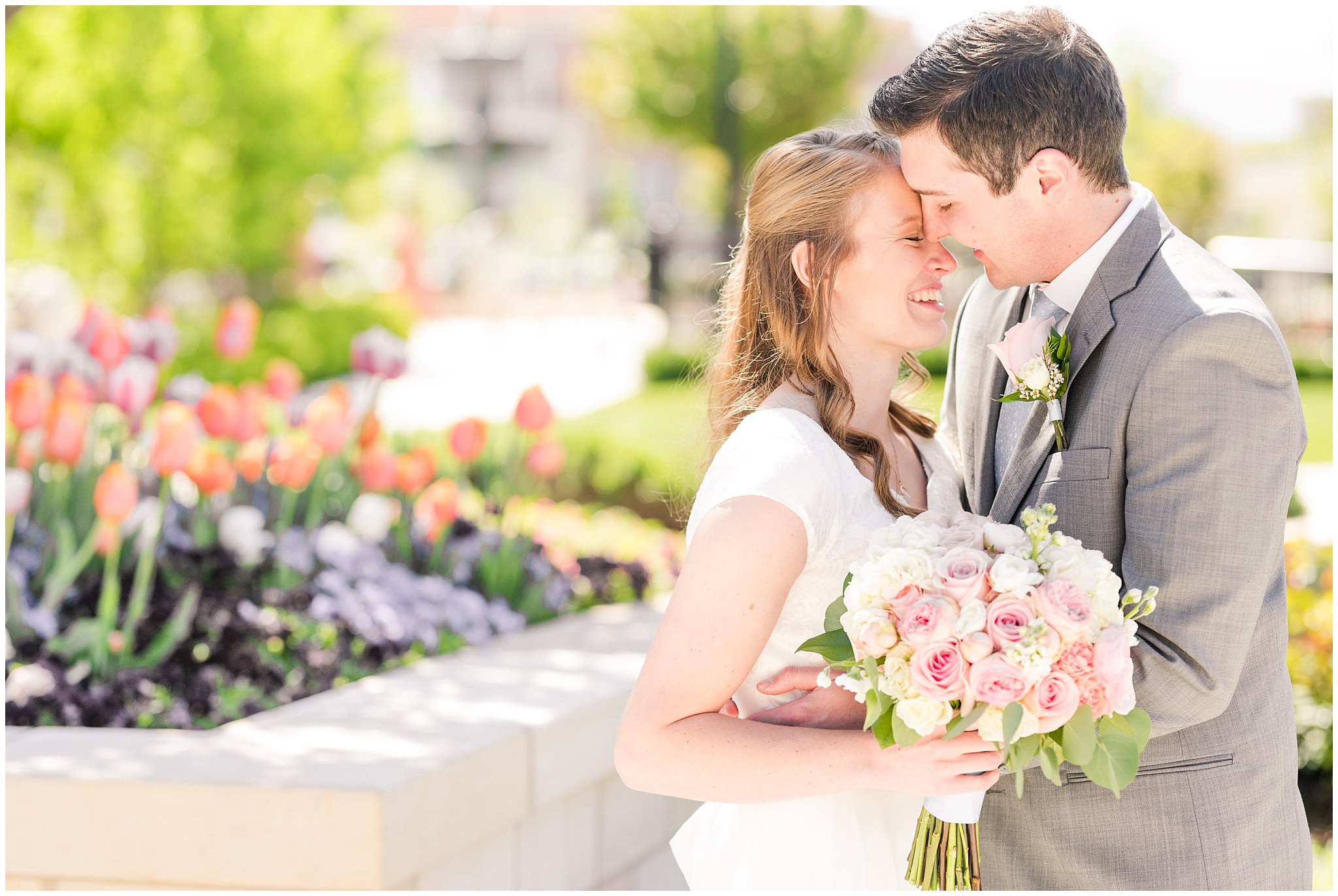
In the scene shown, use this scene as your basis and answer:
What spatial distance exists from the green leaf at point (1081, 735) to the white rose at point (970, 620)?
20cm

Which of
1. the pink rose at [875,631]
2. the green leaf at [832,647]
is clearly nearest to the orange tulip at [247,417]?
the green leaf at [832,647]

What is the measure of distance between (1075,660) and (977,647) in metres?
0.15

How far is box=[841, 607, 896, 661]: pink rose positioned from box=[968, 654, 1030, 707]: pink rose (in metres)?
0.13

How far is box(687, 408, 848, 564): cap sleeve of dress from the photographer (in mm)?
2201

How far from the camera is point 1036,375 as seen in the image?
2.34m

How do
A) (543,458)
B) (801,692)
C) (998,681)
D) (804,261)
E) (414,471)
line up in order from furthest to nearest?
1. (543,458)
2. (414,471)
3. (804,261)
4. (801,692)
5. (998,681)

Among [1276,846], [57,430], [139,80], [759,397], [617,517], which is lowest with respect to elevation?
[617,517]

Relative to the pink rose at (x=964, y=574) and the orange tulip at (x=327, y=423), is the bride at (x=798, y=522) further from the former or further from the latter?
the orange tulip at (x=327, y=423)

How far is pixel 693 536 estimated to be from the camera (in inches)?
86.7

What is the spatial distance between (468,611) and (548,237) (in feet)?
128

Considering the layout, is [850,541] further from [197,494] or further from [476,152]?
[476,152]

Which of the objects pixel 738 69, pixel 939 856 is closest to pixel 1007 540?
pixel 939 856

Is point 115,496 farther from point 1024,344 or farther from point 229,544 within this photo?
→ point 1024,344

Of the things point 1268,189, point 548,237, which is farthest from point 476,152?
point 1268,189
